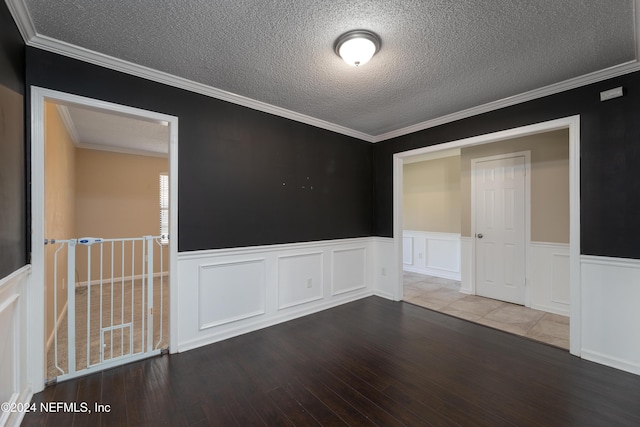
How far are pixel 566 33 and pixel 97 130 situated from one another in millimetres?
5655

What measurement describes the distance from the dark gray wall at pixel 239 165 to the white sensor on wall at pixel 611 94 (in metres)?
2.68

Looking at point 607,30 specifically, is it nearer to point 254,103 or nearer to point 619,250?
point 619,250

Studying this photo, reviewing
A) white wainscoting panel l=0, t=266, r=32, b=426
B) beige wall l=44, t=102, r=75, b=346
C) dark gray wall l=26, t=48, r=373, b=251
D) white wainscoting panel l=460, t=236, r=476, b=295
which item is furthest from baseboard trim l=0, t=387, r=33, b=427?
white wainscoting panel l=460, t=236, r=476, b=295

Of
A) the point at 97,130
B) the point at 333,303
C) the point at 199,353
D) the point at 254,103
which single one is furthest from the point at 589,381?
the point at 97,130

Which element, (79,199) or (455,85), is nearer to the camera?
(455,85)

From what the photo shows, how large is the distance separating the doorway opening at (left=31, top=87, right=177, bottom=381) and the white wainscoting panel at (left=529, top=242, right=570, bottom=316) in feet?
14.8

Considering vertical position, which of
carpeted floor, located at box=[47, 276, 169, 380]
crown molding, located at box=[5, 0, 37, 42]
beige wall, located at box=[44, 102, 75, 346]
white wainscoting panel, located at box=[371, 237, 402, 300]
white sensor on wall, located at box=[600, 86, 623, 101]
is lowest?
carpeted floor, located at box=[47, 276, 169, 380]

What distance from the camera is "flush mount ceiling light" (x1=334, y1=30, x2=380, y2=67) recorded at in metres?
1.90

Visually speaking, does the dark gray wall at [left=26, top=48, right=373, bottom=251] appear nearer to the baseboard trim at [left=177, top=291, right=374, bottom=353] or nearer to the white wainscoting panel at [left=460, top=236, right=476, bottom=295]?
the baseboard trim at [left=177, top=291, right=374, bottom=353]

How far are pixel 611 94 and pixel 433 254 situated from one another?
3.96 meters

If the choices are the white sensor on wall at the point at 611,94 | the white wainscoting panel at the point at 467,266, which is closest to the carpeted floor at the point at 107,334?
the white sensor on wall at the point at 611,94

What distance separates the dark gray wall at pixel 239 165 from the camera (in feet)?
7.36

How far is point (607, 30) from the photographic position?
6.12 ft

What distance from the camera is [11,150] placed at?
5.48 feet
